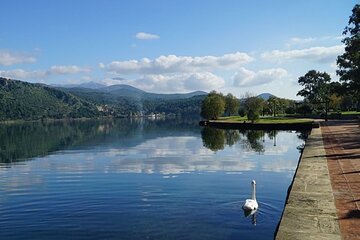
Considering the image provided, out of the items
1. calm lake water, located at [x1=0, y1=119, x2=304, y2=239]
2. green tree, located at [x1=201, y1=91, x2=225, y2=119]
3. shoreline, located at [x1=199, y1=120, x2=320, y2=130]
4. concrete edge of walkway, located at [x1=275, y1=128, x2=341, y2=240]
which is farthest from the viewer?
green tree, located at [x1=201, y1=91, x2=225, y2=119]

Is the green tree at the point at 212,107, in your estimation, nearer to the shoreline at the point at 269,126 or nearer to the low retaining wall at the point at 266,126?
the low retaining wall at the point at 266,126

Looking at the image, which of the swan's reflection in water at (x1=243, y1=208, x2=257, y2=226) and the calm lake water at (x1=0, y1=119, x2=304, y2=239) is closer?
the calm lake water at (x1=0, y1=119, x2=304, y2=239)

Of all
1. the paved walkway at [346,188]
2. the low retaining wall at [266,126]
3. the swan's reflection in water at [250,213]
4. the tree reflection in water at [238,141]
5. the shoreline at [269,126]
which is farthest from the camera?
the low retaining wall at [266,126]

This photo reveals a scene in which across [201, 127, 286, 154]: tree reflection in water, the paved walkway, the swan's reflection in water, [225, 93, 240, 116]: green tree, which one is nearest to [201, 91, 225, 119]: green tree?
[225, 93, 240, 116]: green tree

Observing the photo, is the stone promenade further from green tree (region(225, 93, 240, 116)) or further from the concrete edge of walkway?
green tree (region(225, 93, 240, 116))

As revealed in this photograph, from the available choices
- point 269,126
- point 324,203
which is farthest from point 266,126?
point 324,203

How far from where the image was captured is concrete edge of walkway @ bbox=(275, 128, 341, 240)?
906 cm

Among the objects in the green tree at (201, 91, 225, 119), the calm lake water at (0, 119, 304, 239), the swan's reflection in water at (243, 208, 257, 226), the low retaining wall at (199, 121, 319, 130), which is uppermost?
the green tree at (201, 91, 225, 119)

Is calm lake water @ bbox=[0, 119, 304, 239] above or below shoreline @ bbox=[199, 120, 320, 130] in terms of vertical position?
below

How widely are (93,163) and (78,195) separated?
1459 centimetres

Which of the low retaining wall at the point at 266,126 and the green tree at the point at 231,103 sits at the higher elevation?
the green tree at the point at 231,103

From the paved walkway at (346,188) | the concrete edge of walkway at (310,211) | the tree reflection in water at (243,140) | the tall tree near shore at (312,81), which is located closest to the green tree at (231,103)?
the tall tree near shore at (312,81)

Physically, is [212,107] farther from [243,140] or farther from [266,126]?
[243,140]

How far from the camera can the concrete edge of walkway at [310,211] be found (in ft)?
29.7
